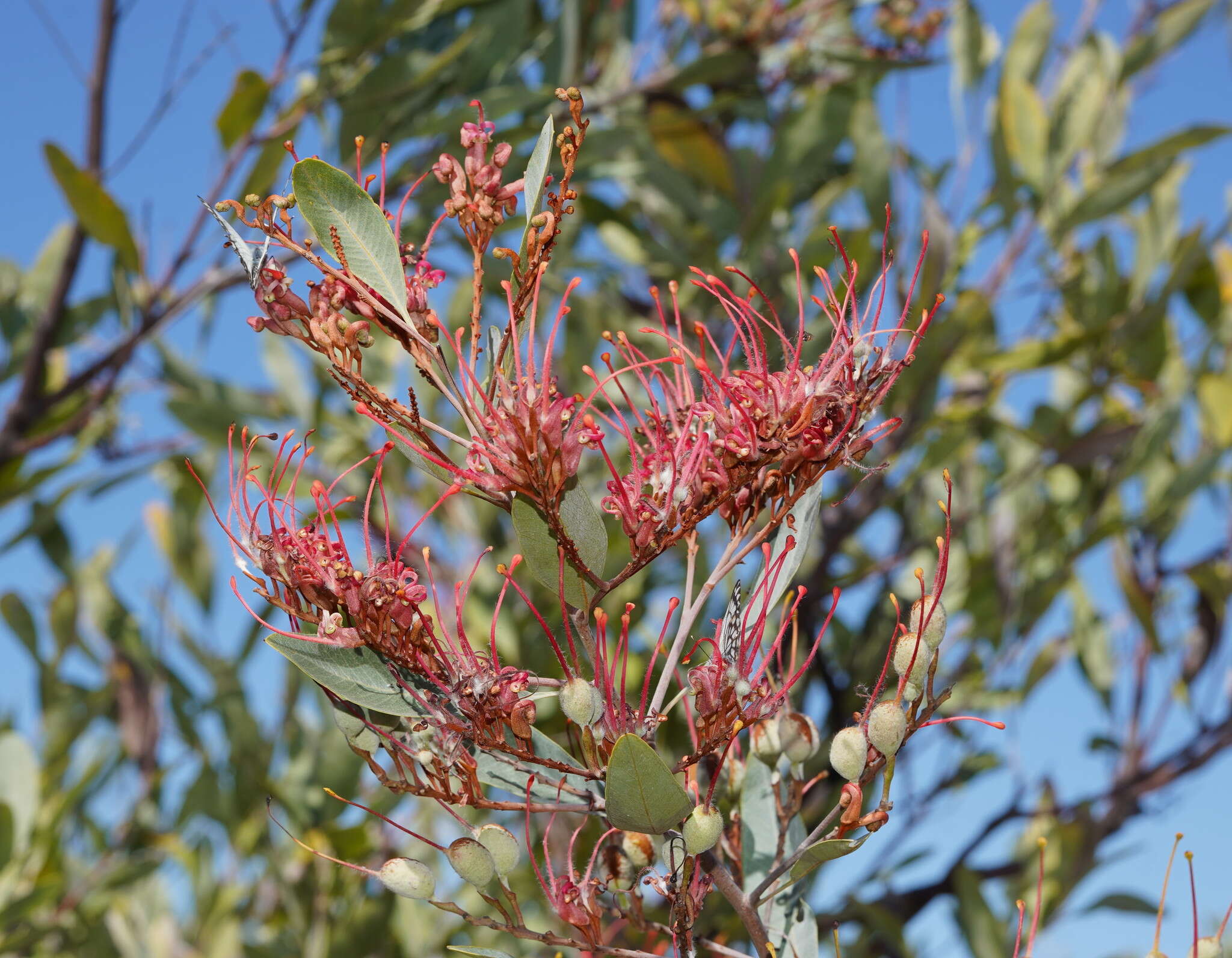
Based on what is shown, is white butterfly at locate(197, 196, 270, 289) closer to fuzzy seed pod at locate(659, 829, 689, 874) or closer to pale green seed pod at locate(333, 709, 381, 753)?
pale green seed pod at locate(333, 709, 381, 753)

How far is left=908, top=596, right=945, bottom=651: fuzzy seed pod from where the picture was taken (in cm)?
61

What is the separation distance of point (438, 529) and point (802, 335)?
4.80 feet

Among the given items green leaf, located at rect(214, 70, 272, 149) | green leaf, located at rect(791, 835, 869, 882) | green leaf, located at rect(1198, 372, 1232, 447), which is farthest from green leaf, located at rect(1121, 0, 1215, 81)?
green leaf, located at rect(791, 835, 869, 882)

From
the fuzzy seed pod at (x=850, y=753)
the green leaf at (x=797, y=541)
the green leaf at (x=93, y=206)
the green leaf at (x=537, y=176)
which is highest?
the green leaf at (x=93, y=206)

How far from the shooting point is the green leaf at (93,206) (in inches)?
53.6

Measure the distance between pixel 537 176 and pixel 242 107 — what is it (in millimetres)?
966

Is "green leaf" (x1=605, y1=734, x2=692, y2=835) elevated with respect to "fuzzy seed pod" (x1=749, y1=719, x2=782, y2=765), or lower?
lower

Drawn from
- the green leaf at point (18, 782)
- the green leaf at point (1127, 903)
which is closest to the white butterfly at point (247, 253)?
the green leaf at point (18, 782)

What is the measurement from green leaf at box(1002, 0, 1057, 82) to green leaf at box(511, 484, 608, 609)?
1644mm

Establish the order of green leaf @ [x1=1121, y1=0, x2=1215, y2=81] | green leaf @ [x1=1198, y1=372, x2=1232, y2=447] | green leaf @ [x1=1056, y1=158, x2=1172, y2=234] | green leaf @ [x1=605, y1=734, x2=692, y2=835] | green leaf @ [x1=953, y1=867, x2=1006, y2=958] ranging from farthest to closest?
1. green leaf @ [x1=1121, y1=0, x2=1215, y2=81]
2. green leaf @ [x1=1198, y1=372, x2=1232, y2=447]
3. green leaf @ [x1=1056, y1=158, x2=1172, y2=234]
4. green leaf @ [x1=953, y1=867, x2=1006, y2=958]
5. green leaf @ [x1=605, y1=734, x2=692, y2=835]

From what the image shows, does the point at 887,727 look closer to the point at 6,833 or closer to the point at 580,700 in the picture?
the point at 580,700

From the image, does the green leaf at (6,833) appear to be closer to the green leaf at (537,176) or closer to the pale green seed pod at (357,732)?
the pale green seed pod at (357,732)

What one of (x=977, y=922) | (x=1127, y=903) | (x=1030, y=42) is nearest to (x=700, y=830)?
(x=977, y=922)

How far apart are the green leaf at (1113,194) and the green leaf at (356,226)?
Result: 1469 millimetres
